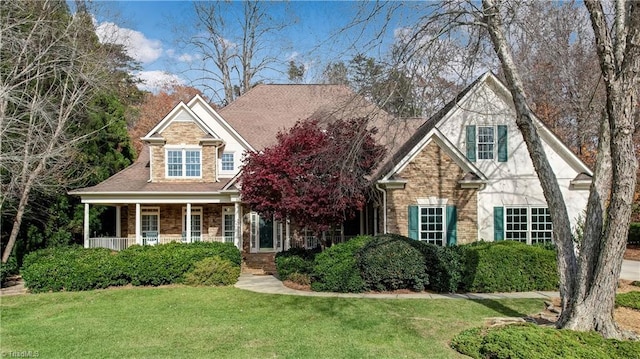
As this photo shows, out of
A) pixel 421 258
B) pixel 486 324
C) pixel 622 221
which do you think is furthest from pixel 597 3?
pixel 421 258

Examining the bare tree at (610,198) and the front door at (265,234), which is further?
the front door at (265,234)

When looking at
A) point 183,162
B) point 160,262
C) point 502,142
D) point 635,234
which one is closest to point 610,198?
point 502,142

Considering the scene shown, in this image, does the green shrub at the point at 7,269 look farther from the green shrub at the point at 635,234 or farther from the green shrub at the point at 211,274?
the green shrub at the point at 635,234

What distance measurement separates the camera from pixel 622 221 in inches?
273

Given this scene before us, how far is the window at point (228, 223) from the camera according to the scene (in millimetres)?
19125

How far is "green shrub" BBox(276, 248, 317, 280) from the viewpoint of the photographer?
12.7 metres

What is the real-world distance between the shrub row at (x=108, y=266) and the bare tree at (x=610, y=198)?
9.35 m

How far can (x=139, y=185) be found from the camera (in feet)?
57.9

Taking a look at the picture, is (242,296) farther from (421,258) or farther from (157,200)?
(157,200)

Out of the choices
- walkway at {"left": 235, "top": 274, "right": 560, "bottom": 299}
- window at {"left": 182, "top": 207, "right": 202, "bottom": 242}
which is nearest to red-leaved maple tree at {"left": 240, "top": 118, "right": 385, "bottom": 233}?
walkway at {"left": 235, "top": 274, "right": 560, "bottom": 299}

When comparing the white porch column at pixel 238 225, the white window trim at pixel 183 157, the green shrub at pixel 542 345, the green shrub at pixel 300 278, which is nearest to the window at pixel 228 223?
the white porch column at pixel 238 225

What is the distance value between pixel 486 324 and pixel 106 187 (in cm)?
1498

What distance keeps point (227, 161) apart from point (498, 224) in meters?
11.7

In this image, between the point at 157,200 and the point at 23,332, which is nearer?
the point at 23,332
